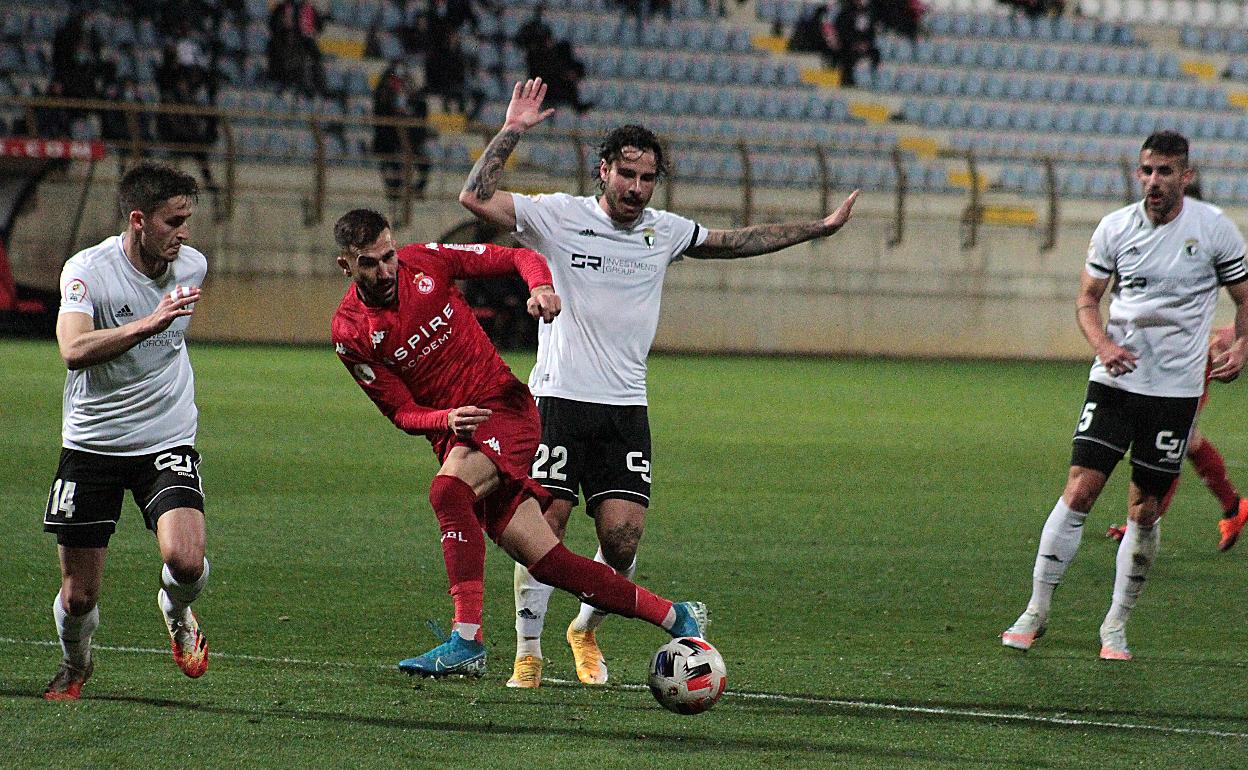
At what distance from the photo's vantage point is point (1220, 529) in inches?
360

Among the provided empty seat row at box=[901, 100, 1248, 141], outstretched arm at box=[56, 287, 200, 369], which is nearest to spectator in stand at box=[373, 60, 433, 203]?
empty seat row at box=[901, 100, 1248, 141]

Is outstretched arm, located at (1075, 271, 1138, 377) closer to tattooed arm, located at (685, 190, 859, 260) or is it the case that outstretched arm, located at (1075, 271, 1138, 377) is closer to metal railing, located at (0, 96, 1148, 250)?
tattooed arm, located at (685, 190, 859, 260)

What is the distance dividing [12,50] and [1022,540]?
683 inches

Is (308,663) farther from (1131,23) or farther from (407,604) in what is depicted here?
(1131,23)

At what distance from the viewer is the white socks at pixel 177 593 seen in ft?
17.2

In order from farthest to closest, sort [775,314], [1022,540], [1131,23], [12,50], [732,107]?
1. [1131,23]
2. [732,107]
3. [775,314]
4. [12,50]
5. [1022,540]

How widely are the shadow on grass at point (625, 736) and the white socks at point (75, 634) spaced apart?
136mm

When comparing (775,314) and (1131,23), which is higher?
(1131,23)

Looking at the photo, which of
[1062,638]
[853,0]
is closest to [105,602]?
[1062,638]

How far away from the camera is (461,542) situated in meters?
5.26

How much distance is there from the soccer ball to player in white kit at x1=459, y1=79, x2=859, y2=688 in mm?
737

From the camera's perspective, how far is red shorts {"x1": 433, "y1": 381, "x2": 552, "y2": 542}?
17.3 ft

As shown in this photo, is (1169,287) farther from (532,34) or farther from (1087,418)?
(532,34)

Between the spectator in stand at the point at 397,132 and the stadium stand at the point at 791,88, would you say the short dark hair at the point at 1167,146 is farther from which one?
the spectator in stand at the point at 397,132
